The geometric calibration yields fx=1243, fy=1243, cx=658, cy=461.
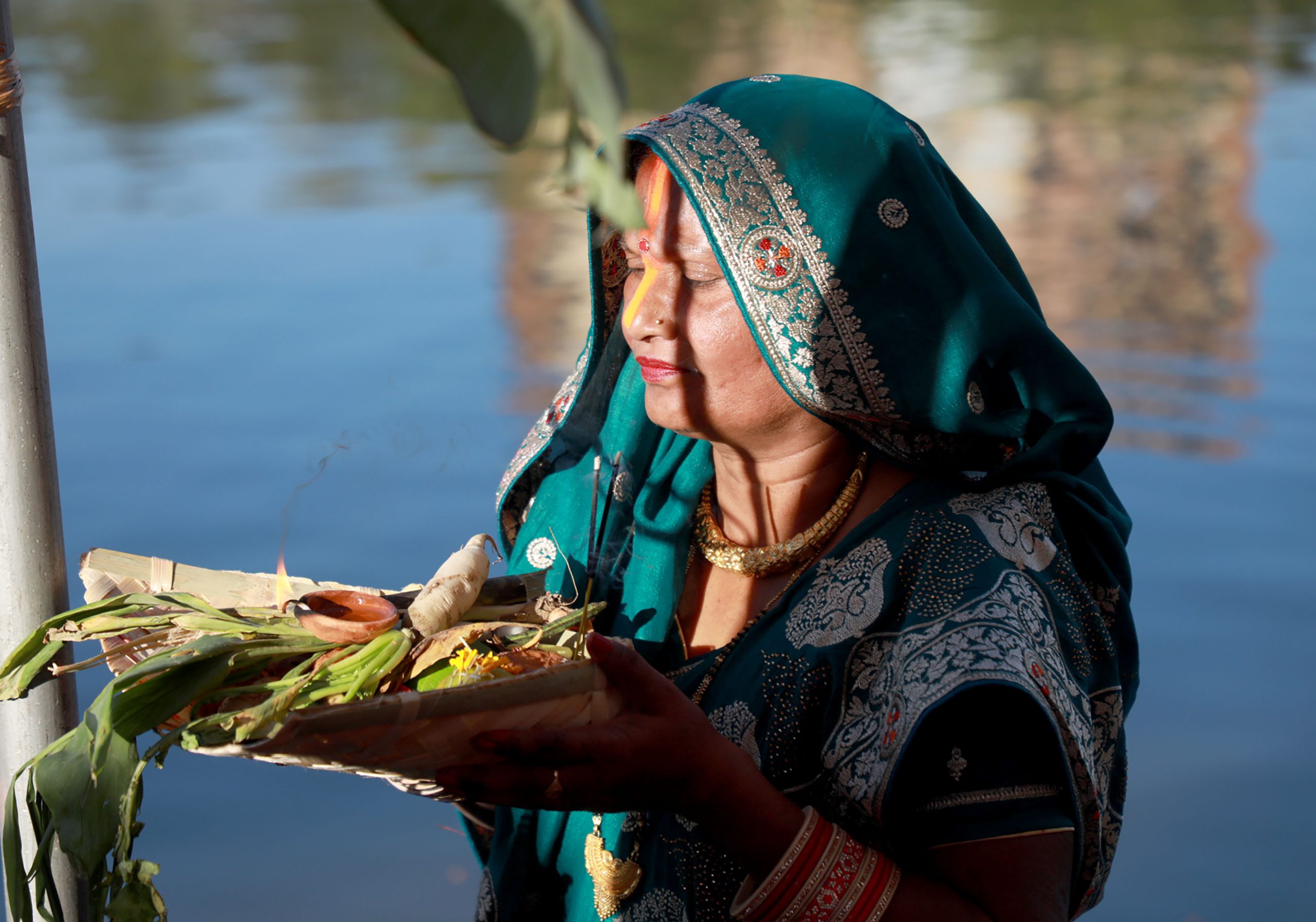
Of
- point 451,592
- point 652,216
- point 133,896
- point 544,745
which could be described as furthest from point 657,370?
point 133,896

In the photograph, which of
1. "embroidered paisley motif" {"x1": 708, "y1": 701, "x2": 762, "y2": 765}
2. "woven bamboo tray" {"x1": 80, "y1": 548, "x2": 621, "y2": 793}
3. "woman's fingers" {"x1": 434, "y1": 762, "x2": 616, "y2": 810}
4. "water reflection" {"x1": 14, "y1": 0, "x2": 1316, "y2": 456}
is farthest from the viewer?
"water reflection" {"x1": 14, "y1": 0, "x2": 1316, "y2": 456}

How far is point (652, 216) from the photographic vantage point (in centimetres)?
171

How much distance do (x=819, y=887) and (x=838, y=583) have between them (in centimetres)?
41

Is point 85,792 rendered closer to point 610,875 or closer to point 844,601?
point 610,875

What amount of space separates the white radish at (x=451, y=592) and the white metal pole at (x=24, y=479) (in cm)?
41

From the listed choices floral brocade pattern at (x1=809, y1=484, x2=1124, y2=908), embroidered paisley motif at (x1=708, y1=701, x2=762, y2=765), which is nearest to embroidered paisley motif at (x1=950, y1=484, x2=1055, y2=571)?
floral brocade pattern at (x1=809, y1=484, x2=1124, y2=908)

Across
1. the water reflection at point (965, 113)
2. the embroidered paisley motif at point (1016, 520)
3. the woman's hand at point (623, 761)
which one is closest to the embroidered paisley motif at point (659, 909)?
the woman's hand at point (623, 761)

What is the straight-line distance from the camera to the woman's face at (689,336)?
168 centimetres

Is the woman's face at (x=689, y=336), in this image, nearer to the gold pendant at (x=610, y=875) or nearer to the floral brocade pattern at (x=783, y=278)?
the floral brocade pattern at (x=783, y=278)

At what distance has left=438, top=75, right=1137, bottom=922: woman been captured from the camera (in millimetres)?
1388

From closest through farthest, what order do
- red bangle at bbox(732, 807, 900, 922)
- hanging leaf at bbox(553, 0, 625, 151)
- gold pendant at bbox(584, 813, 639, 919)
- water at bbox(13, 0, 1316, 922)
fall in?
1. hanging leaf at bbox(553, 0, 625, 151)
2. red bangle at bbox(732, 807, 900, 922)
3. gold pendant at bbox(584, 813, 639, 919)
4. water at bbox(13, 0, 1316, 922)

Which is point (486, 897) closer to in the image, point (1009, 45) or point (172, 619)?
point (172, 619)

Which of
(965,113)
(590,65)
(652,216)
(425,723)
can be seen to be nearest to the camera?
(590,65)

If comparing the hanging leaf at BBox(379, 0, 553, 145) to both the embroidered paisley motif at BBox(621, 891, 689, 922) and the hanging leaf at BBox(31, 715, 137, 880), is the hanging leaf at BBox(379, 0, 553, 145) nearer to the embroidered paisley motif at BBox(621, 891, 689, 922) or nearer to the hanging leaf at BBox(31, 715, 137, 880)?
the hanging leaf at BBox(31, 715, 137, 880)
